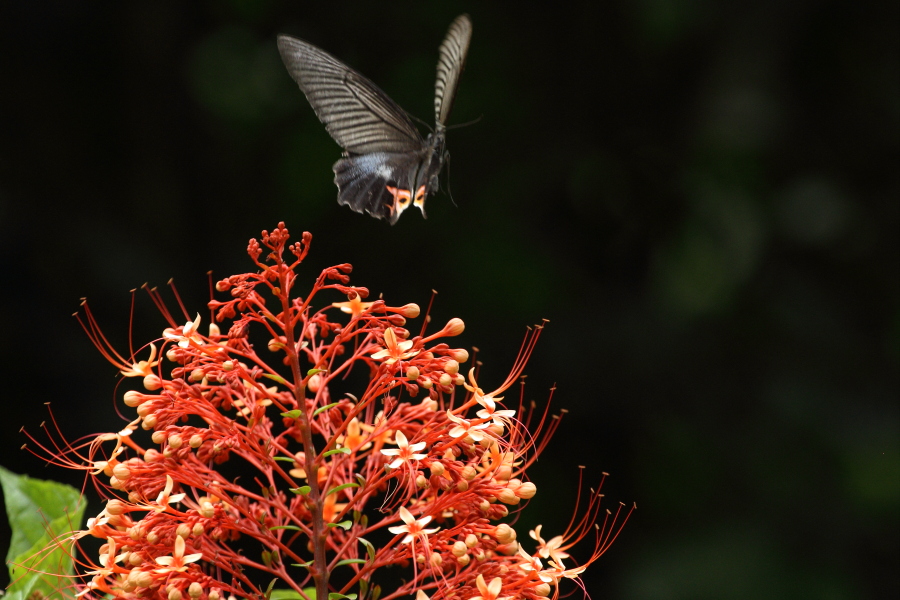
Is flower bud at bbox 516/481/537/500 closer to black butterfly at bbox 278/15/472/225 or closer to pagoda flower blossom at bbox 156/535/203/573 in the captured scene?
pagoda flower blossom at bbox 156/535/203/573

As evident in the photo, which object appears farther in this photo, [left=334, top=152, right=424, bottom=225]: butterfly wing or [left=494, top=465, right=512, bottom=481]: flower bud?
[left=334, top=152, right=424, bottom=225]: butterfly wing

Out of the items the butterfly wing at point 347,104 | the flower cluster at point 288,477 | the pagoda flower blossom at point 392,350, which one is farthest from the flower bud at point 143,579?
the butterfly wing at point 347,104

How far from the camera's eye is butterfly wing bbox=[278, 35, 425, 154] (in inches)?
87.7

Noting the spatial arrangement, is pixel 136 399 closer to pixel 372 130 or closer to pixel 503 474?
pixel 503 474

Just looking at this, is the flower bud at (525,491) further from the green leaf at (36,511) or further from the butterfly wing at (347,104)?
the butterfly wing at (347,104)

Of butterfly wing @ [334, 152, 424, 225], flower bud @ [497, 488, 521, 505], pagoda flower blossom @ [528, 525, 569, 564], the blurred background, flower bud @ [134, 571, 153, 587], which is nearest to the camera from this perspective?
flower bud @ [134, 571, 153, 587]

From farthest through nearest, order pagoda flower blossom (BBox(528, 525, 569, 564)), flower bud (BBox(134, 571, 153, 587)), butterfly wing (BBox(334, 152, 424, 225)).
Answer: butterfly wing (BBox(334, 152, 424, 225))
pagoda flower blossom (BBox(528, 525, 569, 564))
flower bud (BBox(134, 571, 153, 587))

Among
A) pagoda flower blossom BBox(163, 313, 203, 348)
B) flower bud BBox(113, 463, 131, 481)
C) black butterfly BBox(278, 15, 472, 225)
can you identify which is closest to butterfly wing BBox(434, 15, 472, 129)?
black butterfly BBox(278, 15, 472, 225)

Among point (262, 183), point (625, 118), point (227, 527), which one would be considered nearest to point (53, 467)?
point (262, 183)

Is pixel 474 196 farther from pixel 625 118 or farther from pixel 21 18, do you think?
pixel 21 18

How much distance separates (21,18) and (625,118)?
268 cm

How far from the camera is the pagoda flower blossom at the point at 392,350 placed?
1604 millimetres

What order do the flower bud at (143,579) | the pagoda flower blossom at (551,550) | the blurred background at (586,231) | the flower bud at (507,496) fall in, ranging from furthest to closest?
the blurred background at (586,231) < the pagoda flower blossom at (551,550) < the flower bud at (507,496) < the flower bud at (143,579)

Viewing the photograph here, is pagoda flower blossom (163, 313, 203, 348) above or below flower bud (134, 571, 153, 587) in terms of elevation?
above
